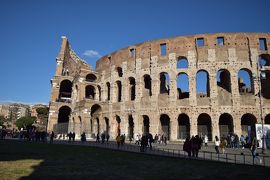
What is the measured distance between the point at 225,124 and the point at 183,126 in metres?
4.39

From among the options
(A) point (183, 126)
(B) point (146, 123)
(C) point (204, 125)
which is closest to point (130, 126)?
(B) point (146, 123)

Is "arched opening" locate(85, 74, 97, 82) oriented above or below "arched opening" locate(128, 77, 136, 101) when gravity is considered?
above

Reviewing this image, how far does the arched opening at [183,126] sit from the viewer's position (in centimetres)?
2397

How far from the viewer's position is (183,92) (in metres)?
29.2

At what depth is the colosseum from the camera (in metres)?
23.0

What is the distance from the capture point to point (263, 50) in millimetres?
23969

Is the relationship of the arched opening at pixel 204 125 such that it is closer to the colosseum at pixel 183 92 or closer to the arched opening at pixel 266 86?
the colosseum at pixel 183 92

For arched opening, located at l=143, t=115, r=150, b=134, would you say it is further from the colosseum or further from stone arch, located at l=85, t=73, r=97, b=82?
stone arch, located at l=85, t=73, r=97, b=82

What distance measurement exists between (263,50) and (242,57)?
238 centimetres

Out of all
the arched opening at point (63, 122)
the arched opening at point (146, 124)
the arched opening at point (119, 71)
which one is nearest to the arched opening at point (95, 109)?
the arched opening at point (63, 122)

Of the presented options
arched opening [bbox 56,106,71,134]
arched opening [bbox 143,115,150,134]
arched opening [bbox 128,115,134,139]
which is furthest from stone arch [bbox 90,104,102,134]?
arched opening [bbox 143,115,150,134]

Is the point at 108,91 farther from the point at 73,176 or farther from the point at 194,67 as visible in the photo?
the point at 73,176

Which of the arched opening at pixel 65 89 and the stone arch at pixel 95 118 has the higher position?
the arched opening at pixel 65 89

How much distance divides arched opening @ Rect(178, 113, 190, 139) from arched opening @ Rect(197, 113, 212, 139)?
118 cm
